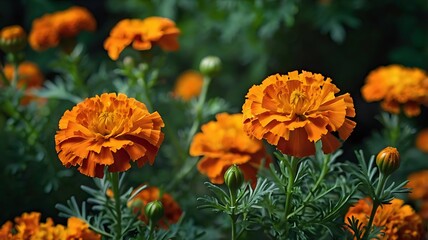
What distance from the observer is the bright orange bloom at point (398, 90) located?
3.69 ft

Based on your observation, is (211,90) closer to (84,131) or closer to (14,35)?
(14,35)

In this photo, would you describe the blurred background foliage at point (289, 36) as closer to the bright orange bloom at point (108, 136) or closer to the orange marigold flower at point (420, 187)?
the orange marigold flower at point (420, 187)

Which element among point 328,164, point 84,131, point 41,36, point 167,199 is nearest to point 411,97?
point 328,164

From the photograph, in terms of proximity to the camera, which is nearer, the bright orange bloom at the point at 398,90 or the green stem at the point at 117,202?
the green stem at the point at 117,202

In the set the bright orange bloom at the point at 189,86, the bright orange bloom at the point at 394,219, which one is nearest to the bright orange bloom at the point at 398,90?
the bright orange bloom at the point at 394,219

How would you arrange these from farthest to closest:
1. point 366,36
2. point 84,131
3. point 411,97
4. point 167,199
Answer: point 366,36, point 411,97, point 167,199, point 84,131

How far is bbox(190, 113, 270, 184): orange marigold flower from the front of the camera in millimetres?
979

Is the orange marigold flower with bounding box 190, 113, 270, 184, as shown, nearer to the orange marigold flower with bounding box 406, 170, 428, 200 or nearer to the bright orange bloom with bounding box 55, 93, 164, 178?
the bright orange bloom with bounding box 55, 93, 164, 178

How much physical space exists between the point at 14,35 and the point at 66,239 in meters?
0.48

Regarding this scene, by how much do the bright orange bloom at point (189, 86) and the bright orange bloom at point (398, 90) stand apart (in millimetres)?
808

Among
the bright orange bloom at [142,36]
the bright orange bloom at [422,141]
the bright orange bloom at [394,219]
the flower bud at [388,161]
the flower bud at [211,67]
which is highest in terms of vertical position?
the bright orange bloom at [142,36]

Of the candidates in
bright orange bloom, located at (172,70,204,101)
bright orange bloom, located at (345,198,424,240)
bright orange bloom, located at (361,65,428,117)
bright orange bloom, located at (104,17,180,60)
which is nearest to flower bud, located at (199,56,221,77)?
bright orange bloom, located at (104,17,180,60)

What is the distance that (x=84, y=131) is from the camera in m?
0.77

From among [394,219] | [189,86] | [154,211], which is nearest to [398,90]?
[394,219]
